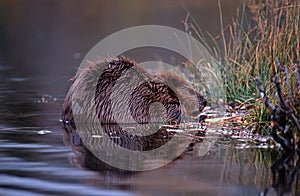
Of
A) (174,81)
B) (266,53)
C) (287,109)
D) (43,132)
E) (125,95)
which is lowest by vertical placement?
(43,132)

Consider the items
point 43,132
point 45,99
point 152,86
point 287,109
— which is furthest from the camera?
point 45,99

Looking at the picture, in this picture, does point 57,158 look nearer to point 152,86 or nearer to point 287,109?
point 287,109

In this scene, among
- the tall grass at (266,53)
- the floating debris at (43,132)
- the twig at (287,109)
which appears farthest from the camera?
the tall grass at (266,53)

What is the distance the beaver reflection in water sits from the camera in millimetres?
6863

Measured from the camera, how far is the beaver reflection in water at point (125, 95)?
686 cm

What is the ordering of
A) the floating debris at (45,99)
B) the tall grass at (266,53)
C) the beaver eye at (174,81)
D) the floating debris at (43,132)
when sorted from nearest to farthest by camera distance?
the floating debris at (43,132) < the tall grass at (266,53) < the beaver eye at (174,81) < the floating debris at (45,99)

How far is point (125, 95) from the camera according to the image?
22.9 feet

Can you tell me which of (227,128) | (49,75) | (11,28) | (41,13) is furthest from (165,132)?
(41,13)

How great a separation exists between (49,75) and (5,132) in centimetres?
465

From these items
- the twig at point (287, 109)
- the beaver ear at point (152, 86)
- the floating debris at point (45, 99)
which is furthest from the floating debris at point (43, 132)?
the twig at point (287, 109)

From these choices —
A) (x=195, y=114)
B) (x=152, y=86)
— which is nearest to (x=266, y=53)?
(x=195, y=114)

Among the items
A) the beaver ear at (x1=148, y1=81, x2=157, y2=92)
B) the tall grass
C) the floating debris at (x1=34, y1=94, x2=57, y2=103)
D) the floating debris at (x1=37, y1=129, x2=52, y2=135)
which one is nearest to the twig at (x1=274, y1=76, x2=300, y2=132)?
the tall grass

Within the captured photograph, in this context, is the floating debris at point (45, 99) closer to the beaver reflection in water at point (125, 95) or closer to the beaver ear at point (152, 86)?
the beaver reflection in water at point (125, 95)

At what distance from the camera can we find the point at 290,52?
23.9 ft
